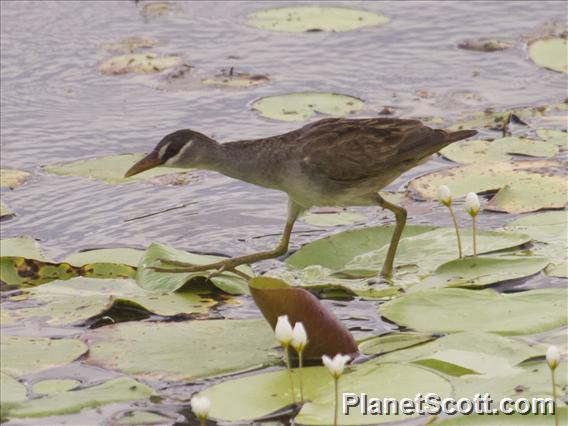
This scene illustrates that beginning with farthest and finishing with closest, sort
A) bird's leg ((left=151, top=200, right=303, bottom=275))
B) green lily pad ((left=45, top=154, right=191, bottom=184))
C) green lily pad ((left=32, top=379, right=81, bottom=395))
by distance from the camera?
1. green lily pad ((left=45, top=154, right=191, bottom=184))
2. bird's leg ((left=151, top=200, right=303, bottom=275))
3. green lily pad ((left=32, top=379, right=81, bottom=395))

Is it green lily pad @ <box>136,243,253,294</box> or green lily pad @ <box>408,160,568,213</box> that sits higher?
green lily pad @ <box>408,160,568,213</box>

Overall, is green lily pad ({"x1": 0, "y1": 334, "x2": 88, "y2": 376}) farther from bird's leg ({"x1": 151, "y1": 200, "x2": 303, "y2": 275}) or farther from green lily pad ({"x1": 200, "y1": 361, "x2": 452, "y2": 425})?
bird's leg ({"x1": 151, "y1": 200, "x2": 303, "y2": 275})

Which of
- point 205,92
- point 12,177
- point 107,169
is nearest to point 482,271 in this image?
point 107,169

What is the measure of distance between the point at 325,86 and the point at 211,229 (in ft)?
8.64

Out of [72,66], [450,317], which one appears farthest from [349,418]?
[72,66]

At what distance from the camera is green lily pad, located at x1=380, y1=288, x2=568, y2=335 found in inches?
243

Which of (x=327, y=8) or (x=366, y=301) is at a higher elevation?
(x=327, y=8)

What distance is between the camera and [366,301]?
22.5 ft

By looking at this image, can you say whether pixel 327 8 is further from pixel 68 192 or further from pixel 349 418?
pixel 349 418

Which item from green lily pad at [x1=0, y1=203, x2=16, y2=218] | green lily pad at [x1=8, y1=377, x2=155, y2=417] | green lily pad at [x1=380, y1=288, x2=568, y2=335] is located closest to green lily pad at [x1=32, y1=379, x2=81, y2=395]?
green lily pad at [x1=8, y1=377, x2=155, y2=417]

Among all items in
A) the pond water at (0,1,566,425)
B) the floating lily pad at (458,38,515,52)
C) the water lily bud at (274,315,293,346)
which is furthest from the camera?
the floating lily pad at (458,38,515,52)

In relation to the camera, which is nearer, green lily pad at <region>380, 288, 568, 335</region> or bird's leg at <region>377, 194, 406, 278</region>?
green lily pad at <region>380, 288, 568, 335</region>

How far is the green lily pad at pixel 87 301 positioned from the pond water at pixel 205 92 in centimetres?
12

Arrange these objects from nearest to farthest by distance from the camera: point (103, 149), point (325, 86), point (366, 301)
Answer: point (366, 301) → point (103, 149) → point (325, 86)
